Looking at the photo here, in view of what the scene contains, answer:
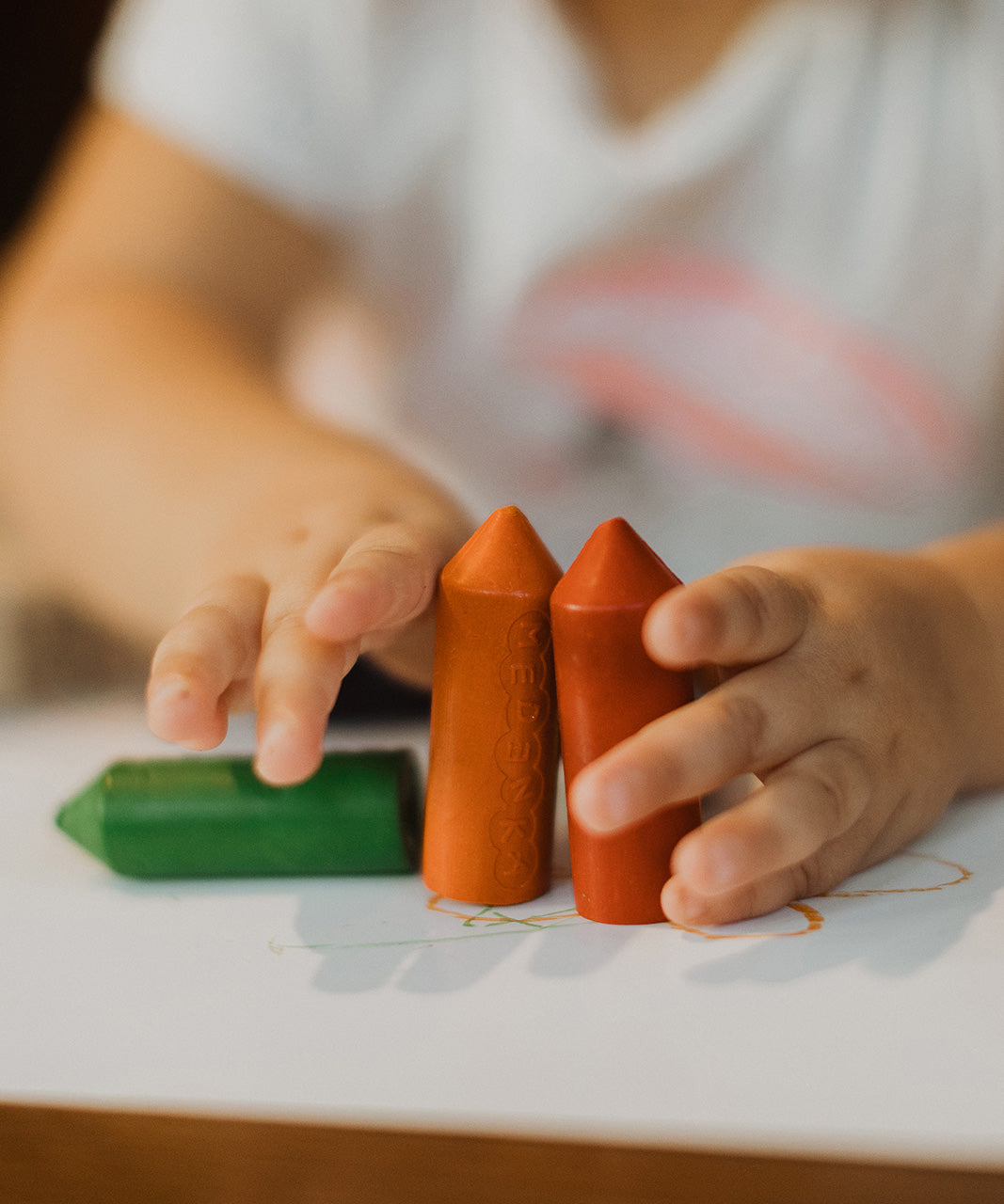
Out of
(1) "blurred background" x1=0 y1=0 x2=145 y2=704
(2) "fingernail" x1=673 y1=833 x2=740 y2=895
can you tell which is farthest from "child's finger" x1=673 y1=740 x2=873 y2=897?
(1) "blurred background" x1=0 y1=0 x2=145 y2=704

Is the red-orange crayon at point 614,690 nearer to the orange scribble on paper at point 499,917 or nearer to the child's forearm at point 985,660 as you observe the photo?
the orange scribble on paper at point 499,917

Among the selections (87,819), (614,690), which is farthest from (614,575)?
(87,819)

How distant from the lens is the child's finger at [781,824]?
0.35m

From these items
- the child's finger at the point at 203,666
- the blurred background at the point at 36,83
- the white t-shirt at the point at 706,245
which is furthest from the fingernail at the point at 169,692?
the blurred background at the point at 36,83

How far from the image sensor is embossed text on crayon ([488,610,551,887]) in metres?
0.40

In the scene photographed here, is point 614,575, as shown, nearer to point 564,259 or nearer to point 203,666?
point 203,666

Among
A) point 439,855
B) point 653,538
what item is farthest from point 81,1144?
point 653,538

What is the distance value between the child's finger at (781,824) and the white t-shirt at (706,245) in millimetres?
522

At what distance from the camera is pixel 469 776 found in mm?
409

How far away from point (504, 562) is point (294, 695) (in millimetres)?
92

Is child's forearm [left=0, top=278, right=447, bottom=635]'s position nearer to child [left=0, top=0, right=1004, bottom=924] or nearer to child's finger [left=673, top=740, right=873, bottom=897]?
child [left=0, top=0, right=1004, bottom=924]

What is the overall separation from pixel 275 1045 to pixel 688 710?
0.17 metres

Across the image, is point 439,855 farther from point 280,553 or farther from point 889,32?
point 889,32

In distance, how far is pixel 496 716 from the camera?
0.41 m
